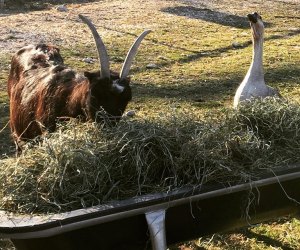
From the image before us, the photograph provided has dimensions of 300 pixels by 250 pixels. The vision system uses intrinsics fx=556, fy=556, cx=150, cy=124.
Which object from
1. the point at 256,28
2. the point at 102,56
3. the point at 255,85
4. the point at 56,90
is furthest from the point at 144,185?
the point at 256,28

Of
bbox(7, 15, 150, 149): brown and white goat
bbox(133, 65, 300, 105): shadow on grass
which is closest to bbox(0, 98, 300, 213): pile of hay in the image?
bbox(7, 15, 150, 149): brown and white goat

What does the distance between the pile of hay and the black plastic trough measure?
0.09m

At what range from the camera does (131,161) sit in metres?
3.00

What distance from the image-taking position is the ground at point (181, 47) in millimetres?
6406

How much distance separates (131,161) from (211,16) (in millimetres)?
10868

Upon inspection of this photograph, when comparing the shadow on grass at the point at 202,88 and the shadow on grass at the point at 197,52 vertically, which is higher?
the shadow on grass at the point at 197,52

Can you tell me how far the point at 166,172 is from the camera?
9.97 ft

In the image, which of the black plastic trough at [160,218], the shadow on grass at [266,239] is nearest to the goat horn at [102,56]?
the black plastic trough at [160,218]

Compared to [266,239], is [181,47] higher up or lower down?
higher up

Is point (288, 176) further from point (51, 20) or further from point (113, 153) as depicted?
point (51, 20)

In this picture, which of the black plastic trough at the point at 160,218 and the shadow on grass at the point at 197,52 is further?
the shadow on grass at the point at 197,52

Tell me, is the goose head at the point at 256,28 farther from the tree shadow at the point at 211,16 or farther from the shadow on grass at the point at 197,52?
the tree shadow at the point at 211,16

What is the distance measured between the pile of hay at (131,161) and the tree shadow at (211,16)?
9496mm

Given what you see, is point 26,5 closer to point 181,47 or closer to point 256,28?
point 181,47
